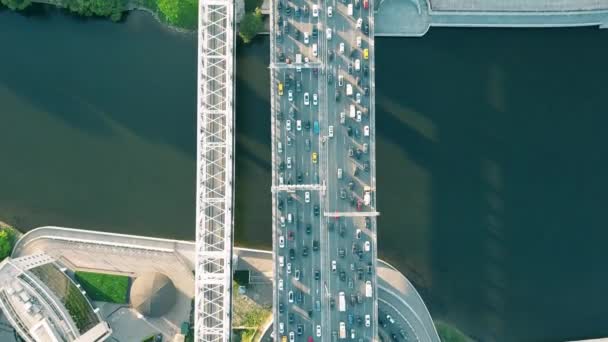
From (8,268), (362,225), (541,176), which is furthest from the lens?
(541,176)

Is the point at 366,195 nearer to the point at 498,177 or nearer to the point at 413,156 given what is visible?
the point at 413,156

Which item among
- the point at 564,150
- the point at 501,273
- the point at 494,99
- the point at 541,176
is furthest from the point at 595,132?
the point at 501,273

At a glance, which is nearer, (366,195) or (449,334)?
(366,195)

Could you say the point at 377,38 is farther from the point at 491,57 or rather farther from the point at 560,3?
the point at 560,3

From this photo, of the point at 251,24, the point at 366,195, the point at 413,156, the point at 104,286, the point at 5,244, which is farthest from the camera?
the point at 413,156

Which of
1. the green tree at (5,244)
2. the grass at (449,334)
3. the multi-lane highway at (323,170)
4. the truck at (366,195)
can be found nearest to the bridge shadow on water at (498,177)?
the grass at (449,334)

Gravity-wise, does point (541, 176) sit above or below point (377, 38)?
below

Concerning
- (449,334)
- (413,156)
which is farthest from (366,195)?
(449,334)

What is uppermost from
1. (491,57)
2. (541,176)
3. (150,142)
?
(491,57)
